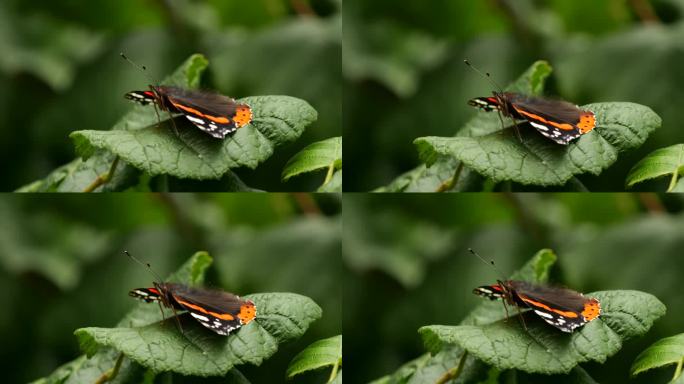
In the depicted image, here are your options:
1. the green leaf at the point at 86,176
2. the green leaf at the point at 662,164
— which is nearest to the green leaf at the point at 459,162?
the green leaf at the point at 662,164

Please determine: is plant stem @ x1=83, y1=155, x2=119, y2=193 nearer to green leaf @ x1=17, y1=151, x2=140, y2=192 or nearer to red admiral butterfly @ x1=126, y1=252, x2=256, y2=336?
green leaf @ x1=17, y1=151, x2=140, y2=192

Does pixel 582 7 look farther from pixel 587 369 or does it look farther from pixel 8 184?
pixel 8 184

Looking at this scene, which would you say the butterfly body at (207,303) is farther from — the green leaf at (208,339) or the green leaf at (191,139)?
the green leaf at (191,139)

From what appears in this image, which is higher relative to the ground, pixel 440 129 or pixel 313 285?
pixel 440 129

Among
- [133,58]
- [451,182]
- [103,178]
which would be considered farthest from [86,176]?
[451,182]

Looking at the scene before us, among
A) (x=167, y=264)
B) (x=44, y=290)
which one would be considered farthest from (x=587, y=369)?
(x=44, y=290)

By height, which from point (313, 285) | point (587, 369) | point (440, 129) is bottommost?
point (587, 369)

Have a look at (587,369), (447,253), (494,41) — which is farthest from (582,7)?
(587,369)

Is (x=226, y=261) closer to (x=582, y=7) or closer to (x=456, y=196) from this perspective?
(x=456, y=196)
